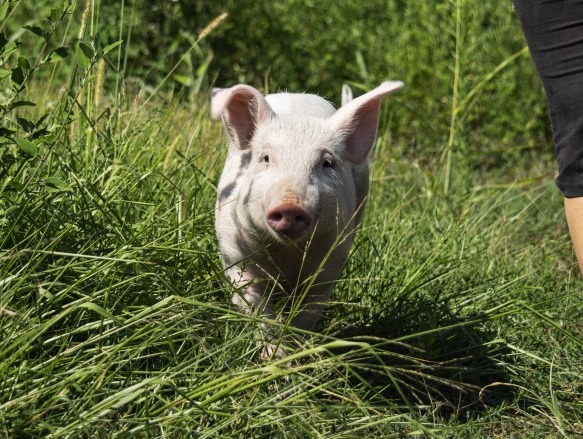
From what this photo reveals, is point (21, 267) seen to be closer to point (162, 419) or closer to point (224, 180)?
point (162, 419)

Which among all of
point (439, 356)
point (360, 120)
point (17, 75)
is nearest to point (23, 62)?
point (17, 75)

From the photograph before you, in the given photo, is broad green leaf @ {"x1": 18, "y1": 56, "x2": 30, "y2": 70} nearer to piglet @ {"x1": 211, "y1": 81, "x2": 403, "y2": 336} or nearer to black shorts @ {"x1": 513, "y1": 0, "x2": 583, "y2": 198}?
piglet @ {"x1": 211, "y1": 81, "x2": 403, "y2": 336}

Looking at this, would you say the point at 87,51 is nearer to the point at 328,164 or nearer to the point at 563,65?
the point at 328,164

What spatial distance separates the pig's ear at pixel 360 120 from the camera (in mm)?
4418

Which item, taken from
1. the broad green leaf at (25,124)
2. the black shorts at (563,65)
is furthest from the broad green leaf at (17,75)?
the black shorts at (563,65)

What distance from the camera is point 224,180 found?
4.57m

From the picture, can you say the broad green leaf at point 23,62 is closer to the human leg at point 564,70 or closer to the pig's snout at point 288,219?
the pig's snout at point 288,219

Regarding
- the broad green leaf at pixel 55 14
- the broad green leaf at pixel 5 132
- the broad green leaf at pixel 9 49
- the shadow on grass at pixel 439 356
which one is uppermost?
the broad green leaf at pixel 55 14

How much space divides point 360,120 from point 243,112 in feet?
1.59

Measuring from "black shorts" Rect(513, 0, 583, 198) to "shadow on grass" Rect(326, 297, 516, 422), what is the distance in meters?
0.70

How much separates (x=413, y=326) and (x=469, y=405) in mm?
512

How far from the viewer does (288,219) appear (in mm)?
3836

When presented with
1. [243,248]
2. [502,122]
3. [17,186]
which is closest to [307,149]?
[243,248]

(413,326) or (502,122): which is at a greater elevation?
(413,326)
